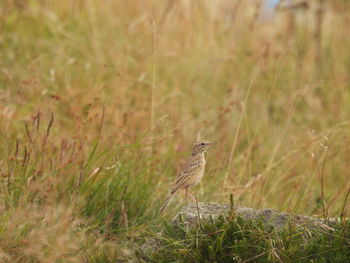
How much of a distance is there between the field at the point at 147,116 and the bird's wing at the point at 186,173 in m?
0.30

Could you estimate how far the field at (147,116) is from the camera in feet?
15.5

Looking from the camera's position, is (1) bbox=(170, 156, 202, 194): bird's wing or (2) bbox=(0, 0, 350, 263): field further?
(1) bbox=(170, 156, 202, 194): bird's wing

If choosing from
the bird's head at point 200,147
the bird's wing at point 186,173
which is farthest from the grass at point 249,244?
the bird's head at point 200,147

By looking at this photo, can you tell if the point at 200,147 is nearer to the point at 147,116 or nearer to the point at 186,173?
the point at 186,173

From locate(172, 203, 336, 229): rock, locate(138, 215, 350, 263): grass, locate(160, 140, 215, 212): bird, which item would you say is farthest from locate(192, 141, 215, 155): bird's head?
locate(138, 215, 350, 263): grass

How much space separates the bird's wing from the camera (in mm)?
5070

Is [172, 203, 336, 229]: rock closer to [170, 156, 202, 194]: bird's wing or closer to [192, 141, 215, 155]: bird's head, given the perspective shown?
[170, 156, 202, 194]: bird's wing

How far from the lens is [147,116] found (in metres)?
6.89

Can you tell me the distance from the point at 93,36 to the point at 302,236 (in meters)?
5.44

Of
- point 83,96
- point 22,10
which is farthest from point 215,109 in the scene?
point 22,10

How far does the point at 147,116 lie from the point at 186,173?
74.1 inches

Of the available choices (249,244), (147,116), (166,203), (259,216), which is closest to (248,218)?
(259,216)

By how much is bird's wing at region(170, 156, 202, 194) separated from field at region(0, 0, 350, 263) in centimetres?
30

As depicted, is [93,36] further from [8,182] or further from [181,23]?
[8,182]
